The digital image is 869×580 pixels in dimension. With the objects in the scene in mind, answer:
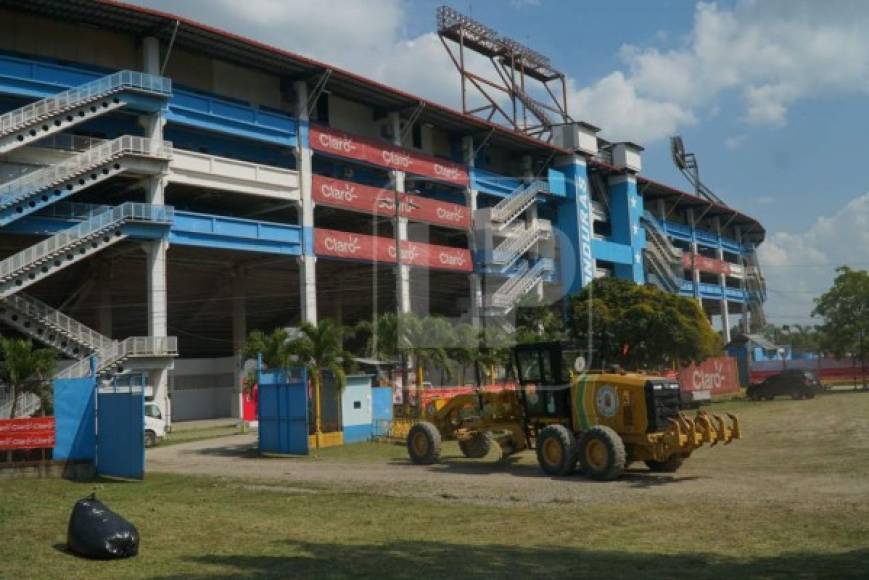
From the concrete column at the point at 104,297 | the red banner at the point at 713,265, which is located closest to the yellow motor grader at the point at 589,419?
the concrete column at the point at 104,297

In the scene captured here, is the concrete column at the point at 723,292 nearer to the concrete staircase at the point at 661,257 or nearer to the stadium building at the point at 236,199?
the concrete staircase at the point at 661,257

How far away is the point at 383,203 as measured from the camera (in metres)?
50.8

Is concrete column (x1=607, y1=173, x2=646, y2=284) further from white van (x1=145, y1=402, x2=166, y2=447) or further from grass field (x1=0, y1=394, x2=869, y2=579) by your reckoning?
grass field (x1=0, y1=394, x2=869, y2=579)

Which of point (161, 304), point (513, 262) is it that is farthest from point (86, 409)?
point (513, 262)

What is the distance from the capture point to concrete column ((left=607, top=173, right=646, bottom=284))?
2840 inches

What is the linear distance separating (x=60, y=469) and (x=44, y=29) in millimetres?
27401

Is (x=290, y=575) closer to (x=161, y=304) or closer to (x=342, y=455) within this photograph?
(x=342, y=455)

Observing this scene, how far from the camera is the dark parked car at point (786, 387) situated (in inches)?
1937

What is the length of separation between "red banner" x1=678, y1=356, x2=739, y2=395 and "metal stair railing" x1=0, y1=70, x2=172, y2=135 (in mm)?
35393

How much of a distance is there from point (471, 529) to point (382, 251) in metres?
39.2

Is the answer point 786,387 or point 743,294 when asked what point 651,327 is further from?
point 743,294

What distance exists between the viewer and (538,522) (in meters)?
12.7

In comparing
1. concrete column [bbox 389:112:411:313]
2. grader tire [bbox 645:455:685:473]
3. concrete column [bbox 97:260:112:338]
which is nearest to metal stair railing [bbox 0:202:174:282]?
concrete column [bbox 97:260:112:338]

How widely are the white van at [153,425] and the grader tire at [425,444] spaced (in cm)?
1565
